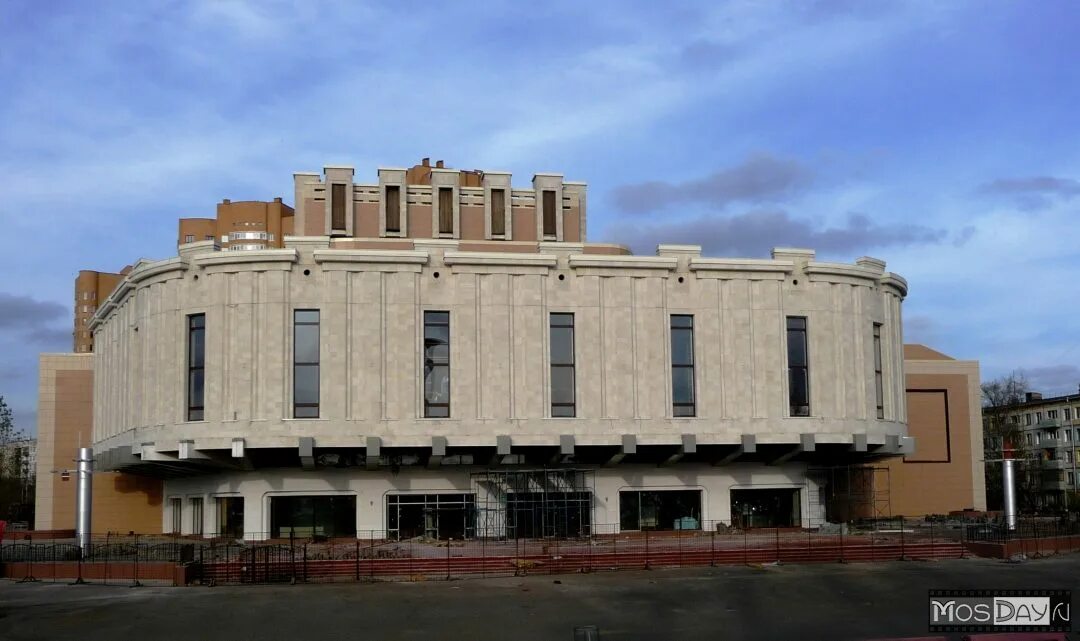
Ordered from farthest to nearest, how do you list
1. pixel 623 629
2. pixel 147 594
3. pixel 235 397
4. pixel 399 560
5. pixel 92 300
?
pixel 92 300
pixel 235 397
pixel 399 560
pixel 147 594
pixel 623 629

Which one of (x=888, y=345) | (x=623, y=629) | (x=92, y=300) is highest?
(x=92, y=300)

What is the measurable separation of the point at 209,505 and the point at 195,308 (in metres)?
9.58

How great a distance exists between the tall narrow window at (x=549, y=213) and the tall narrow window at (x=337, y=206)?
11903mm

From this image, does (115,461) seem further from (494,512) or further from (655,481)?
(655,481)

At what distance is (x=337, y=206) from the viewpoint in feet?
218

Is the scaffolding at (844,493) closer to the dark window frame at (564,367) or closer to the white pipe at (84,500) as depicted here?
the dark window frame at (564,367)

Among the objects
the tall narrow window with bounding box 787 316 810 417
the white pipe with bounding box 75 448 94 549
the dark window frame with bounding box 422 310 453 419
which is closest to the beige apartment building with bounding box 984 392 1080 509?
the tall narrow window with bounding box 787 316 810 417

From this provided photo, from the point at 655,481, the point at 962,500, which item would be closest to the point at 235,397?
the point at 655,481

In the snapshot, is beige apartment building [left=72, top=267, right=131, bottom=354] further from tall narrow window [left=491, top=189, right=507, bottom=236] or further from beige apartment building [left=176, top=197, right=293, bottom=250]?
tall narrow window [left=491, top=189, right=507, bottom=236]

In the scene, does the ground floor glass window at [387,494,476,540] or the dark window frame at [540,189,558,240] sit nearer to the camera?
the ground floor glass window at [387,494,476,540]

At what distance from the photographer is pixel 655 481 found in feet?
188

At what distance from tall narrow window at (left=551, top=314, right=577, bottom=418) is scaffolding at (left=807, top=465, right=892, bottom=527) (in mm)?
13263

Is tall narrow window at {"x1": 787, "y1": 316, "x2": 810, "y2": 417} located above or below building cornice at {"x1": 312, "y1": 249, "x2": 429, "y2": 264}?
below

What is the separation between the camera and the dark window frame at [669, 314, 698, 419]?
55969 millimetres
